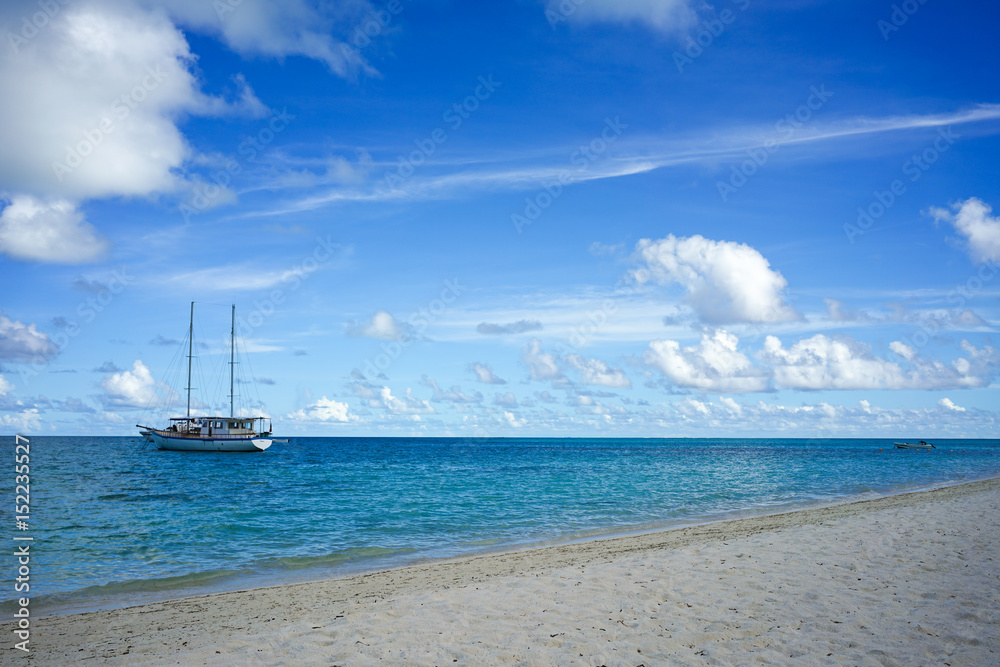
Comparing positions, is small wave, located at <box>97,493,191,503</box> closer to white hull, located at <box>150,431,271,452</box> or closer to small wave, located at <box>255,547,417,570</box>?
small wave, located at <box>255,547,417,570</box>

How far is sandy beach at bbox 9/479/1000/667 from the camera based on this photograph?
25.5 ft

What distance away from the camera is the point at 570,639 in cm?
823

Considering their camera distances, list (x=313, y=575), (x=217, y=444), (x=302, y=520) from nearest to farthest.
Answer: (x=313, y=575)
(x=302, y=520)
(x=217, y=444)

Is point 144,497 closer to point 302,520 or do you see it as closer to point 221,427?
point 302,520

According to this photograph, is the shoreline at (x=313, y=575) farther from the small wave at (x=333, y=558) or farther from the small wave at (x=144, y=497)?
the small wave at (x=144, y=497)

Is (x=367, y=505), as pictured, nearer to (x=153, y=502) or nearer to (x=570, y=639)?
(x=153, y=502)

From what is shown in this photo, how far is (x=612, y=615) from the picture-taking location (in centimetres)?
927

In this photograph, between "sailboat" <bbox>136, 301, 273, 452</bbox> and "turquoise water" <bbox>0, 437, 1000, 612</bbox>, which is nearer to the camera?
"turquoise water" <bbox>0, 437, 1000, 612</bbox>

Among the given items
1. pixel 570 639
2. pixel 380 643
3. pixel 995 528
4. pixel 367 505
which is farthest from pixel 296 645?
pixel 367 505

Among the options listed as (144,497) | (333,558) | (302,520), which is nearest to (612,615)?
(333,558)

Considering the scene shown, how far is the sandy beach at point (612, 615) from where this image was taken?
A: 7.76 meters

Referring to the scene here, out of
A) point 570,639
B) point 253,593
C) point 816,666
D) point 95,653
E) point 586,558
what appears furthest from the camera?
point 586,558

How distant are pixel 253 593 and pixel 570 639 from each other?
7.96 m

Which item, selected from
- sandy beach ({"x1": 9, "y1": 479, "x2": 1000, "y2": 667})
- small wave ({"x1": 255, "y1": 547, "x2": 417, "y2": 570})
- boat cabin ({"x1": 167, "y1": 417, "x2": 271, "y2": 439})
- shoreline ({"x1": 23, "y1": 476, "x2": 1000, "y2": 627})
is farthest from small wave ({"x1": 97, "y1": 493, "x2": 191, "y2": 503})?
boat cabin ({"x1": 167, "y1": 417, "x2": 271, "y2": 439})
